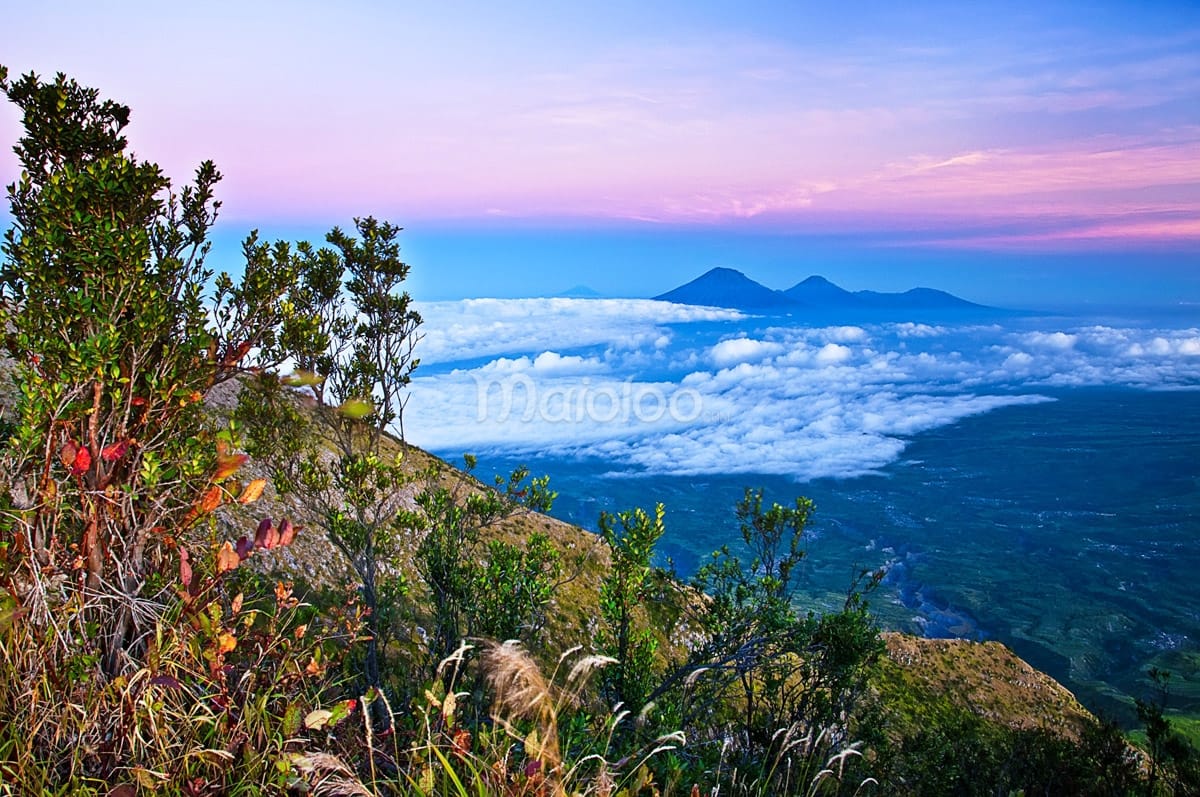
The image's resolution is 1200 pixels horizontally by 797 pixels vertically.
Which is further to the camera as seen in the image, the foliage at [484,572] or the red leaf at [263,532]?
the foliage at [484,572]

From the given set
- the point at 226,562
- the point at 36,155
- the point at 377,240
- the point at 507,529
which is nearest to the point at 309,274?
the point at 377,240

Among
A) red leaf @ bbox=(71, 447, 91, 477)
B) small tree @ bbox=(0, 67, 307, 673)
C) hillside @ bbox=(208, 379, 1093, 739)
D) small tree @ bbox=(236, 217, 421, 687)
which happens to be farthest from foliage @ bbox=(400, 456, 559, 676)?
hillside @ bbox=(208, 379, 1093, 739)

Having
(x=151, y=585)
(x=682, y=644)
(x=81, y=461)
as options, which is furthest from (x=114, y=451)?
(x=682, y=644)

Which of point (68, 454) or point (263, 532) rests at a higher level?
point (68, 454)

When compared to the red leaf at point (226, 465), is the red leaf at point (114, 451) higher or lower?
higher

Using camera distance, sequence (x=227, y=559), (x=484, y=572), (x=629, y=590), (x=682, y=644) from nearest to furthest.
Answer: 1. (x=227, y=559)
2. (x=629, y=590)
3. (x=484, y=572)
4. (x=682, y=644)

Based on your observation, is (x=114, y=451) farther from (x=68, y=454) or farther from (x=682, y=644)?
(x=682, y=644)

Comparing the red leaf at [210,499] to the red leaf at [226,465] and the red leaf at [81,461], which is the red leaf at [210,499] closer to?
the red leaf at [226,465]

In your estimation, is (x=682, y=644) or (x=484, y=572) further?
(x=682, y=644)

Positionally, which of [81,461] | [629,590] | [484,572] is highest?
[81,461]

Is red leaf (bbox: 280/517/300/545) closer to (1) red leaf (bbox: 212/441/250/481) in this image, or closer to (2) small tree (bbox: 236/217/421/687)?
(1) red leaf (bbox: 212/441/250/481)

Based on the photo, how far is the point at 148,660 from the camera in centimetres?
443

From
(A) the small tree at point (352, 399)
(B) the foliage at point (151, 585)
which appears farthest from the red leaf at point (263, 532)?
(A) the small tree at point (352, 399)

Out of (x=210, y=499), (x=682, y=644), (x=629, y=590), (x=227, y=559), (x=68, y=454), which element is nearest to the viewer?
(x=68, y=454)
